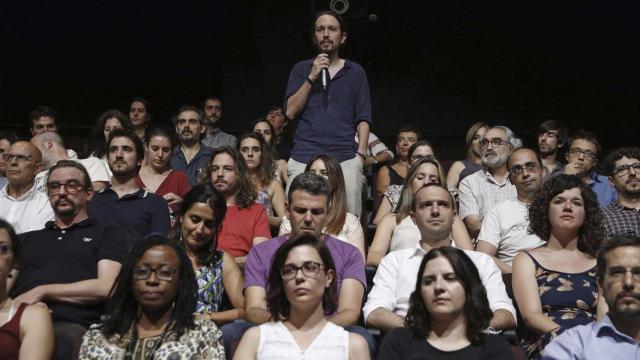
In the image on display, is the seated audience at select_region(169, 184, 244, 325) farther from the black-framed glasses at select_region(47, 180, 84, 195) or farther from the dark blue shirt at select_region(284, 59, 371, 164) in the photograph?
the dark blue shirt at select_region(284, 59, 371, 164)

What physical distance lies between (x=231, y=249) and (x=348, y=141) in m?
1.21

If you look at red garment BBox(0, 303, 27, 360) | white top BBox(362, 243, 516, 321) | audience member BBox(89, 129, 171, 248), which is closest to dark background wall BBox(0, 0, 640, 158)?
audience member BBox(89, 129, 171, 248)

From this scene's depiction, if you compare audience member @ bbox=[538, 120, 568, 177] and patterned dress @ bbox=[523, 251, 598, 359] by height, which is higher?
audience member @ bbox=[538, 120, 568, 177]

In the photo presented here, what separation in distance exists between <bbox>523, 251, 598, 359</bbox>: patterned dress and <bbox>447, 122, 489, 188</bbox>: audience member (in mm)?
2255

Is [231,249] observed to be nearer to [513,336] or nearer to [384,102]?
[513,336]

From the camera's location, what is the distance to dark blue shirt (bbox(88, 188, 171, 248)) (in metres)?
4.57

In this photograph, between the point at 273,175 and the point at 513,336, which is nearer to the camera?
the point at 513,336

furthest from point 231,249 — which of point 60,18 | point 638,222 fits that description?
point 60,18

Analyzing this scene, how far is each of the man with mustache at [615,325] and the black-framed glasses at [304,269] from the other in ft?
2.76

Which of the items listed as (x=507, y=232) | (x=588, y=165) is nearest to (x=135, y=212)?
(x=507, y=232)

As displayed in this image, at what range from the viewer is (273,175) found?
580 cm

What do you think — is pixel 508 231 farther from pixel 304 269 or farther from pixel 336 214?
pixel 304 269

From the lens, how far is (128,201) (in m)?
4.66

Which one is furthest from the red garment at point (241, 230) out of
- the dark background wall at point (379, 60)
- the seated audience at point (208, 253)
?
the dark background wall at point (379, 60)
